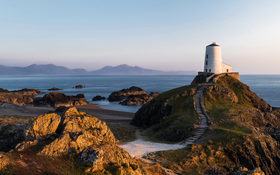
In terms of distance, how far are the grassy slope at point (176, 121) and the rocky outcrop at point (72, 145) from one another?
1561cm

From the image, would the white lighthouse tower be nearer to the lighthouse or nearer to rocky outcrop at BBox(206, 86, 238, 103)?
the lighthouse

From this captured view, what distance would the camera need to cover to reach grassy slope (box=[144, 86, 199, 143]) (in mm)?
30353

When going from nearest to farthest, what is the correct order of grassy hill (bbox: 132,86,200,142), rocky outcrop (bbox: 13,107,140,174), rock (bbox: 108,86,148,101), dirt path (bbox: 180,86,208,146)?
1. rocky outcrop (bbox: 13,107,140,174)
2. dirt path (bbox: 180,86,208,146)
3. grassy hill (bbox: 132,86,200,142)
4. rock (bbox: 108,86,148,101)

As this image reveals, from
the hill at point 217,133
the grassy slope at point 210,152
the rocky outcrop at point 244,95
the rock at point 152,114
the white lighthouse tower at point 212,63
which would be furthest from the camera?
the white lighthouse tower at point 212,63

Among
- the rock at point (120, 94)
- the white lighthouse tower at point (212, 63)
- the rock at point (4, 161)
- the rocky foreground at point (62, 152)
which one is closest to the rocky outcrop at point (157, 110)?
the white lighthouse tower at point (212, 63)

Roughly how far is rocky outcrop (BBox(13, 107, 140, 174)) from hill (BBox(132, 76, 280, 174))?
21.8 feet

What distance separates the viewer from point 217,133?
1066 inches

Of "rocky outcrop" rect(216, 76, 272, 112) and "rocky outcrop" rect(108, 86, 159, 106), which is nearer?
"rocky outcrop" rect(216, 76, 272, 112)

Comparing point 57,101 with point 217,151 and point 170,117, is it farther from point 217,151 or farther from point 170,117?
point 217,151

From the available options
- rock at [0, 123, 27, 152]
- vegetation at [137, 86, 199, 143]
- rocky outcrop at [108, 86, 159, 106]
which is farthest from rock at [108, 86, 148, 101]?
rock at [0, 123, 27, 152]

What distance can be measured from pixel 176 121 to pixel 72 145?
22801mm

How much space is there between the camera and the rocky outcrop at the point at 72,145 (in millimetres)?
13352

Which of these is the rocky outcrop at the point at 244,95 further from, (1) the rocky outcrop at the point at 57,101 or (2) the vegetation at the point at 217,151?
(1) the rocky outcrop at the point at 57,101

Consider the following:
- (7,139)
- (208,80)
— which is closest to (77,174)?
(7,139)
